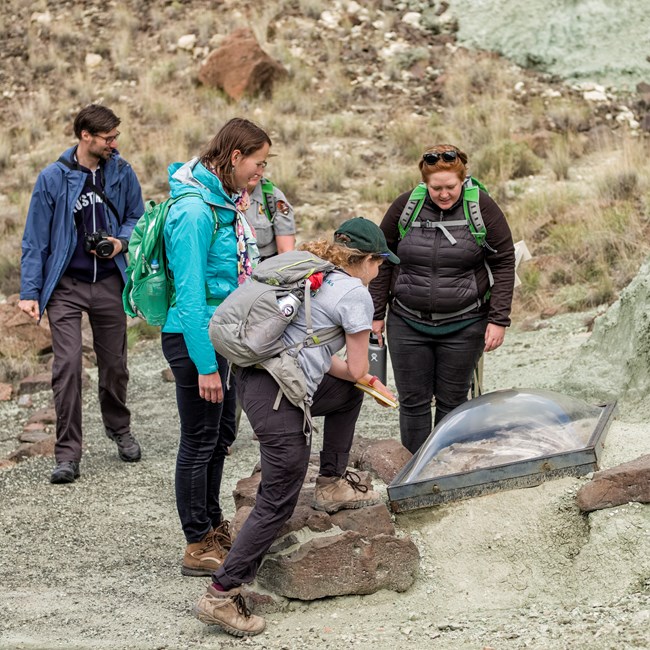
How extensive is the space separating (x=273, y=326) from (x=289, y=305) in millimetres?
99

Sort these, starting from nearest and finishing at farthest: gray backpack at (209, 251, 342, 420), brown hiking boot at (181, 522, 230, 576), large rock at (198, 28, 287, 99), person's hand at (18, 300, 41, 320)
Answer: gray backpack at (209, 251, 342, 420)
brown hiking boot at (181, 522, 230, 576)
person's hand at (18, 300, 41, 320)
large rock at (198, 28, 287, 99)

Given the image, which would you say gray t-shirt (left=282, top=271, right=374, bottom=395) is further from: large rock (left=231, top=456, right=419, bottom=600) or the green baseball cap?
large rock (left=231, top=456, right=419, bottom=600)

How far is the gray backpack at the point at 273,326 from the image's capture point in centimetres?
393

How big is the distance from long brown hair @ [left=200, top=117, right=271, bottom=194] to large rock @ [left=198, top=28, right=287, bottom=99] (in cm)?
1382

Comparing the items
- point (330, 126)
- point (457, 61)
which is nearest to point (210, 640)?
point (330, 126)

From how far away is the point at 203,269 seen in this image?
14.3ft

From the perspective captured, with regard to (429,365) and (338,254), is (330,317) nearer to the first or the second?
(338,254)

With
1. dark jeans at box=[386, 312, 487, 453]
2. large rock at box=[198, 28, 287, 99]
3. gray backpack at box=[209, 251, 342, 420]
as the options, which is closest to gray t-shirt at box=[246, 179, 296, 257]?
dark jeans at box=[386, 312, 487, 453]

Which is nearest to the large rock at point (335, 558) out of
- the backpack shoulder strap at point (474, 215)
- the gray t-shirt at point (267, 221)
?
the backpack shoulder strap at point (474, 215)

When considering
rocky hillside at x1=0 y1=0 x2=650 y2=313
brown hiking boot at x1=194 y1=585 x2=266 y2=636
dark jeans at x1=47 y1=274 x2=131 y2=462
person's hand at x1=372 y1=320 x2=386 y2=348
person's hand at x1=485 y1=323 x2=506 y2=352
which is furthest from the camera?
rocky hillside at x1=0 y1=0 x2=650 y2=313

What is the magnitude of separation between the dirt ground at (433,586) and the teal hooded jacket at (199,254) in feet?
3.73

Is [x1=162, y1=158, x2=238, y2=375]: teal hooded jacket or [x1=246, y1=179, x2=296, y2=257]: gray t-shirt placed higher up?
[x1=162, y1=158, x2=238, y2=375]: teal hooded jacket

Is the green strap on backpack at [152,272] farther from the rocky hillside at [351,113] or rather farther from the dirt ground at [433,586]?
the rocky hillside at [351,113]

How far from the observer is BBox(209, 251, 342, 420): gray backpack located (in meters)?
3.93
